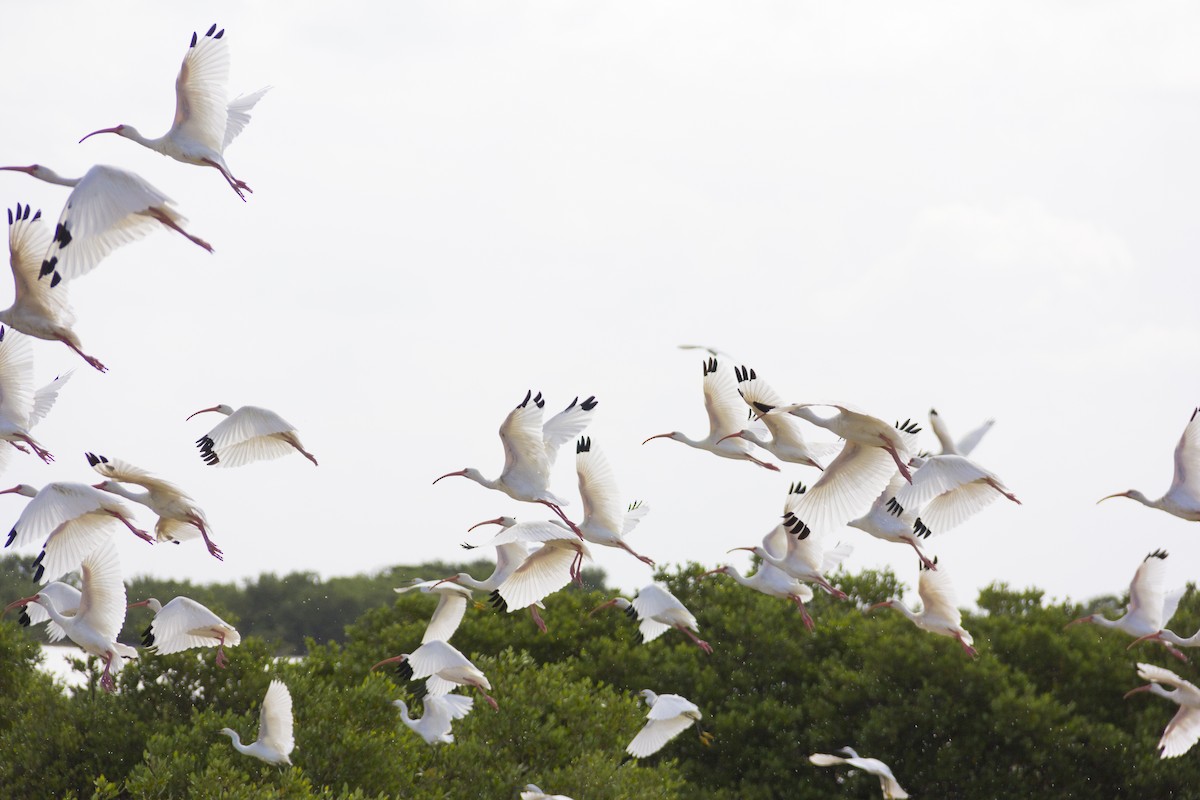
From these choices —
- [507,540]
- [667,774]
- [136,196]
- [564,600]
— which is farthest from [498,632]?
[136,196]

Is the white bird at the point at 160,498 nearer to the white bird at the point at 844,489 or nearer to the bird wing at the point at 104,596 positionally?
the bird wing at the point at 104,596

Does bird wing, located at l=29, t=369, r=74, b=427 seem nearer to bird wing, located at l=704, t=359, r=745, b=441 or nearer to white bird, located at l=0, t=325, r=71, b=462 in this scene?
white bird, located at l=0, t=325, r=71, b=462

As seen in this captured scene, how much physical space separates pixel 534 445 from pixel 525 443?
96mm

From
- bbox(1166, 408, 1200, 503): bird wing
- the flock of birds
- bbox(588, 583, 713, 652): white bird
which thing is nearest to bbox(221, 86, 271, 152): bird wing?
the flock of birds

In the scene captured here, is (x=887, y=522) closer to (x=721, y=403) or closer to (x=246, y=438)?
(x=721, y=403)

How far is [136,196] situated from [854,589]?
17.8 meters

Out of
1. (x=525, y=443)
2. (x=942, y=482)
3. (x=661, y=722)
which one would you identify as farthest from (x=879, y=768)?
(x=525, y=443)

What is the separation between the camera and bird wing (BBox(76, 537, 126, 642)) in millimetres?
13758

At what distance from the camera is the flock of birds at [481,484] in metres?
11.8

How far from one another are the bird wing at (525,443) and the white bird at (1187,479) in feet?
20.3

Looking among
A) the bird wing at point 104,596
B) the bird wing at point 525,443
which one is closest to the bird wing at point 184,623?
the bird wing at point 104,596

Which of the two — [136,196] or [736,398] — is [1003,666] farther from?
[136,196]

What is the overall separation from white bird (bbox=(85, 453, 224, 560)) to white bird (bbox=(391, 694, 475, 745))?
3410 millimetres

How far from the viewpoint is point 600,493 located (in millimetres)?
14961
